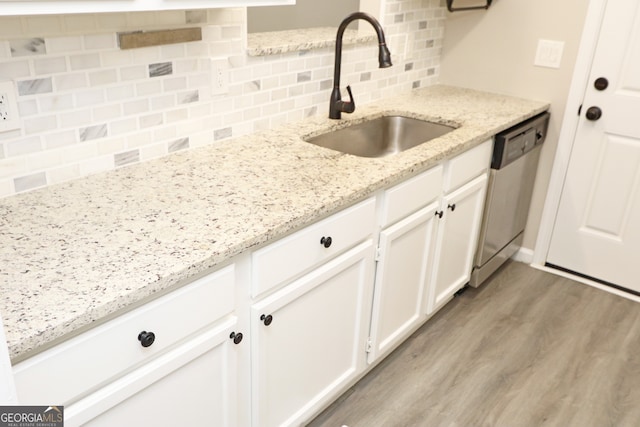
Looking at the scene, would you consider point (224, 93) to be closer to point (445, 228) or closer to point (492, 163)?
point (445, 228)

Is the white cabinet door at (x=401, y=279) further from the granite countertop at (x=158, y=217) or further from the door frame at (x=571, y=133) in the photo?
the door frame at (x=571, y=133)

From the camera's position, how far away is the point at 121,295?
43.4 inches

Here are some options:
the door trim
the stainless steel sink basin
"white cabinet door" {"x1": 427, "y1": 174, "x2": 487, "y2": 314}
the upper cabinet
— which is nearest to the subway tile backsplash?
the stainless steel sink basin

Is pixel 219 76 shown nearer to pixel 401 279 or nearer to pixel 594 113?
pixel 401 279

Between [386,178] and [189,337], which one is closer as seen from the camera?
[189,337]

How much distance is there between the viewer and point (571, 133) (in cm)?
288

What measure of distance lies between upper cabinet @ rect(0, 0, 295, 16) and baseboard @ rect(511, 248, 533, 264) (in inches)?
92.2

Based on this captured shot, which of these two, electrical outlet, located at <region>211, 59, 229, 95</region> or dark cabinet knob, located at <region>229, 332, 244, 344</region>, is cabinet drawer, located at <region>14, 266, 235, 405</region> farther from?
electrical outlet, located at <region>211, 59, 229, 95</region>

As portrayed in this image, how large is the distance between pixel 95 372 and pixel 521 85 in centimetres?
259

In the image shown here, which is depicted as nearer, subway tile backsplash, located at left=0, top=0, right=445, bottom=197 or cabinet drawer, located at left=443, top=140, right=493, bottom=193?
subway tile backsplash, located at left=0, top=0, right=445, bottom=197

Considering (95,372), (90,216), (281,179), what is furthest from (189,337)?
(281,179)

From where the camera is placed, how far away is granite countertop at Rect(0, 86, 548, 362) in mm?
1089

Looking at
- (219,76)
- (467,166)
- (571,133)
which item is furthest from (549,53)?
(219,76)

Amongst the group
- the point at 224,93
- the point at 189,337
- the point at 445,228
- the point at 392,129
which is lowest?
the point at 445,228
